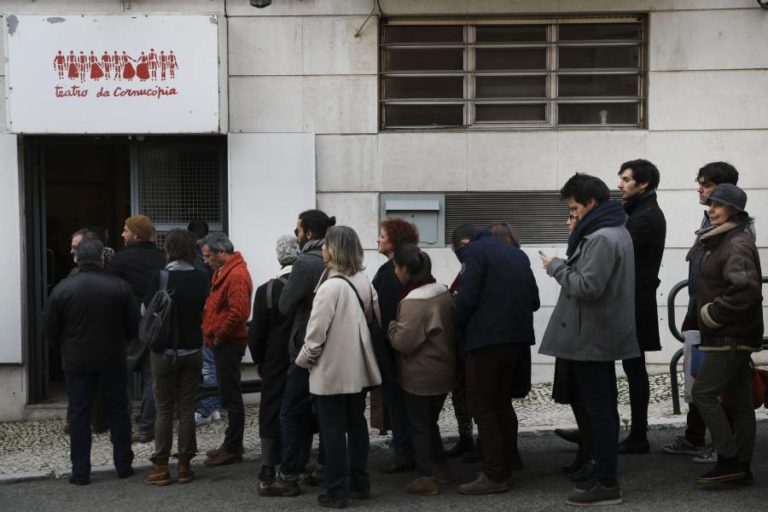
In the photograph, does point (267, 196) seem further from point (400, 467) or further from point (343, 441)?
point (343, 441)

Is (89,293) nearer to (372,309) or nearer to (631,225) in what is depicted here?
(372,309)

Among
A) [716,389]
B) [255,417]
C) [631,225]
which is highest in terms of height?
[631,225]

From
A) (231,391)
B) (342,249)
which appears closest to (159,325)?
(231,391)

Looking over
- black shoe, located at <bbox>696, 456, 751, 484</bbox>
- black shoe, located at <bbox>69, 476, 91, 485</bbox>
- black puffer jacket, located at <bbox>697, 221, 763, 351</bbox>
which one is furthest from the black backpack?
black shoe, located at <bbox>696, 456, 751, 484</bbox>

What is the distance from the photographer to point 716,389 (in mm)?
6336

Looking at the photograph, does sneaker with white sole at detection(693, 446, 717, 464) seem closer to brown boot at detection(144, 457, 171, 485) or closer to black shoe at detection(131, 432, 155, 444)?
brown boot at detection(144, 457, 171, 485)

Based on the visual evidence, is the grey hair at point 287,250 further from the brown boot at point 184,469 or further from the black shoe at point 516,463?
the black shoe at point 516,463

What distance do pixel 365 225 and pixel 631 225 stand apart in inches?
141

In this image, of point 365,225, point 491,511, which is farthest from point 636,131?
point 491,511

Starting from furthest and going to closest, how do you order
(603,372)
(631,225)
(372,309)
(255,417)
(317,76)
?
(317,76)
(255,417)
(631,225)
(372,309)
(603,372)

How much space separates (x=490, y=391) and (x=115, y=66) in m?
5.10

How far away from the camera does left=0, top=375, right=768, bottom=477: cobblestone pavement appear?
8117mm

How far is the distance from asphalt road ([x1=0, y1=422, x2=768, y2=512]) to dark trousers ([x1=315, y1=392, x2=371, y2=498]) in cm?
16

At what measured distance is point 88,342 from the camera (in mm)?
7305
